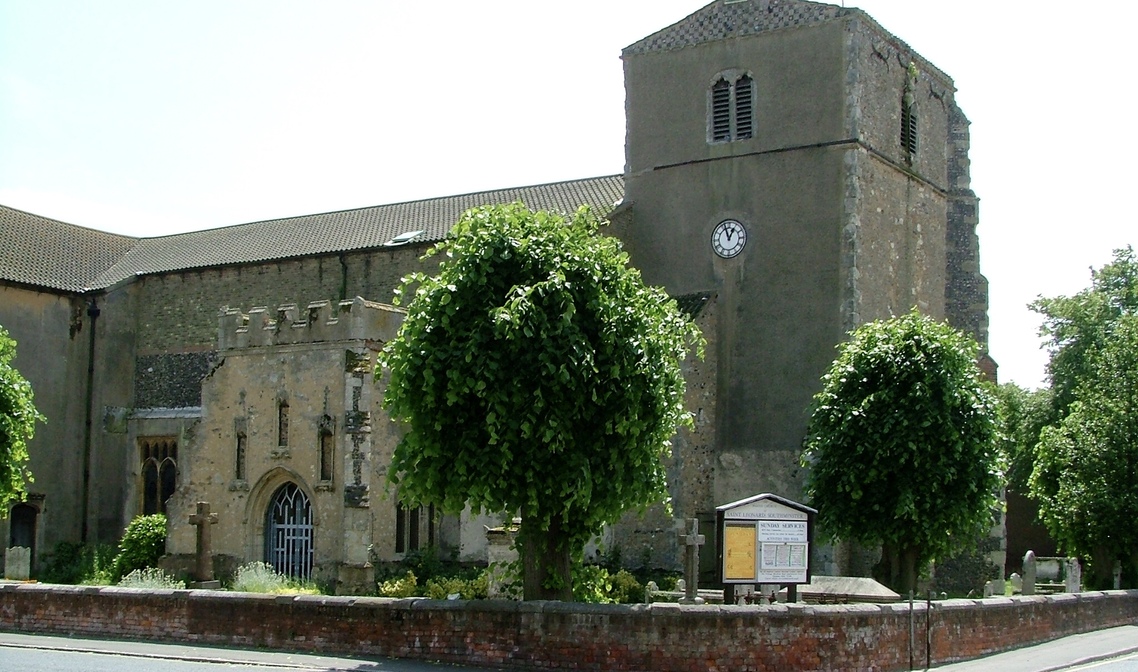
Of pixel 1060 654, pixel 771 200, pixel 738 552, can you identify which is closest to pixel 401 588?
pixel 738 552

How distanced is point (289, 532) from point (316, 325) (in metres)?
5.17

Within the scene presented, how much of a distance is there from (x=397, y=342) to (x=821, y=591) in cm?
1060

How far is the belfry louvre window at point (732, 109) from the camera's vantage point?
34653mm

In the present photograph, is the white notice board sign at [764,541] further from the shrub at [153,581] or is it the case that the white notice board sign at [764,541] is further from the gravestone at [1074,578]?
the gravestone at [1074,578]

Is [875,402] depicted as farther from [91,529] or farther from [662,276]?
[91,529]

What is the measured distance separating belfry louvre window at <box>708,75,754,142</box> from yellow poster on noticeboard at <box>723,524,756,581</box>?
1698cm

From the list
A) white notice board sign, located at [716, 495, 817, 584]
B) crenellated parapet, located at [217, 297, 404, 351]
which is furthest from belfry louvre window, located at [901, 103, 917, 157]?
white notice board sign, located at [716, 495, 817, 584]

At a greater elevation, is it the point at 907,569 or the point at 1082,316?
the point at 1082,316

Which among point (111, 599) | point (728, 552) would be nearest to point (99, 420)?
point (111, 599)

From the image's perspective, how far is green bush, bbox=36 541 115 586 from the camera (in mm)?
37688

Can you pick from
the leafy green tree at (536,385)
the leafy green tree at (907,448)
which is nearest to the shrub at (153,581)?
the leafy green tree at (536,385)

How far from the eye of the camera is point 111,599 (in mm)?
21859

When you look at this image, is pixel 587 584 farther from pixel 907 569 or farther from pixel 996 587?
pixel 996 587

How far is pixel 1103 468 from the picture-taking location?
3444cm
